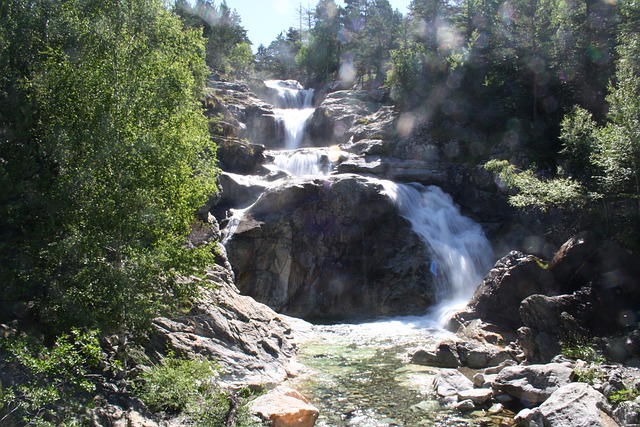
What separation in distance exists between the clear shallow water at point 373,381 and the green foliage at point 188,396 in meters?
2.40

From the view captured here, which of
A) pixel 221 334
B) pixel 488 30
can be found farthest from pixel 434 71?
pixel 221 334

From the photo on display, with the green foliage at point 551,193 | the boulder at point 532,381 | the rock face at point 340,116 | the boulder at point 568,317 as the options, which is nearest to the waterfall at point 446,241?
the green foliage at point 551,193

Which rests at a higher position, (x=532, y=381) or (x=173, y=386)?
(x=173, y=386)

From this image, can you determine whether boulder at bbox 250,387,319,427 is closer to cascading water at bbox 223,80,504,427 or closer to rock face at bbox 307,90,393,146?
cascading water at bbox 223,80,504,427

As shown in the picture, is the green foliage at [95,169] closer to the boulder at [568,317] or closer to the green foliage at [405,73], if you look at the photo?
the boulder at [568,317]

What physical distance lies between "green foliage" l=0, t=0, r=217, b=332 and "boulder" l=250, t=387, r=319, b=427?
2975 mm

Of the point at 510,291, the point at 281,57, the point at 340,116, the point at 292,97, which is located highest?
the point at 281,57

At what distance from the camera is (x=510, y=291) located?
774 inches

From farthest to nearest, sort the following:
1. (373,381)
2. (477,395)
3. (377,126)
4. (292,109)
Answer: (292,109) → (377,126) → (373,381) → (477,395)

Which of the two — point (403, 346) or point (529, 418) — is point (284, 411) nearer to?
point (529, 418)

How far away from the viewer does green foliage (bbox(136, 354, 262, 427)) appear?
9.18 metres

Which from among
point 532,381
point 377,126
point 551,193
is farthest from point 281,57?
point 532,381

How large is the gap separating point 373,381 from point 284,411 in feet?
15.0

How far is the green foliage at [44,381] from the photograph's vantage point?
24.5 feet
